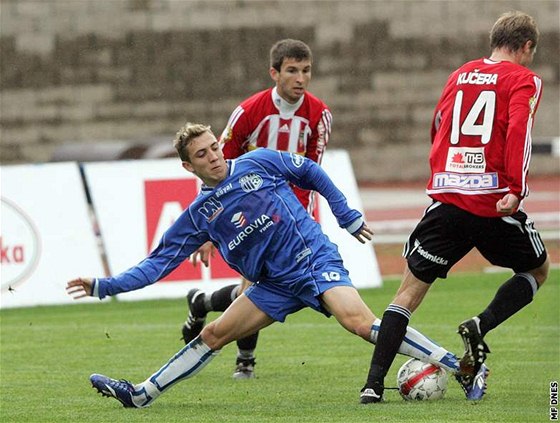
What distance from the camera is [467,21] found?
93.8ft

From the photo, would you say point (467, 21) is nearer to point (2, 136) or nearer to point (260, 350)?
point (2, 136)

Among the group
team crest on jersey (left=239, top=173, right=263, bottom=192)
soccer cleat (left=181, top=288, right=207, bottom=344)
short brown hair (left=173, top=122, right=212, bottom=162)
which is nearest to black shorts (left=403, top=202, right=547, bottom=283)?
team crest on jersey (left=239, top=173, right=263, bottom=192)

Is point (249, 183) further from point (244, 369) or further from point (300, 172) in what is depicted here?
point (244, 369)

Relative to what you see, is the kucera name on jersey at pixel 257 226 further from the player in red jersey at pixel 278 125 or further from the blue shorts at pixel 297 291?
the player in red jersey at pixel 278 125

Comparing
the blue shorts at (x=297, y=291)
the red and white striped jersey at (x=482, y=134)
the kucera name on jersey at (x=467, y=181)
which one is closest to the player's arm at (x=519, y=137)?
the red and white striped jersey at (x=482, y=134)

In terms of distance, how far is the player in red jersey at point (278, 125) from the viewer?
9.45m

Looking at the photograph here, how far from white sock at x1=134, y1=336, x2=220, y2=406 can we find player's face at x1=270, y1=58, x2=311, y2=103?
2.25m

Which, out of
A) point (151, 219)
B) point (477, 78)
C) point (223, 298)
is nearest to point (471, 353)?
point (477, 78)

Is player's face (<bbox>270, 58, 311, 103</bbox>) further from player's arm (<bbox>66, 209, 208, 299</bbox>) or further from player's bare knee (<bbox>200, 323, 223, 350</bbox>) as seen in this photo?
player's bare knee (<bbox>200, 323, 223, 350</bbox>)

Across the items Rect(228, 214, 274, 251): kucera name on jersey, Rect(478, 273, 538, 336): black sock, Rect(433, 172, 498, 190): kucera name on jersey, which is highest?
Rect(433, 172, 498, 190): kucera name on jersey

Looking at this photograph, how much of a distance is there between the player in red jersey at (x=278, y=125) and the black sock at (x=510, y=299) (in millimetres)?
1909

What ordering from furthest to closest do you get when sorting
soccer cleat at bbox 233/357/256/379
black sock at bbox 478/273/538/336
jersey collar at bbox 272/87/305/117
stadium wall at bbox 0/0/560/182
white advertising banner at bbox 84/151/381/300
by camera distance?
stadium wall at bbox 0/0/560/182
white advertising banner at bbox 84/151/381/300
jersey collar at bbox 272/87/305/117
soccer cleat at bbox 233/357/256/379
black sock at bbox 478/273/538/336

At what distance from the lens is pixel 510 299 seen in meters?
8.05

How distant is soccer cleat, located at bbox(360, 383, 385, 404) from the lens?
25.3 ft
